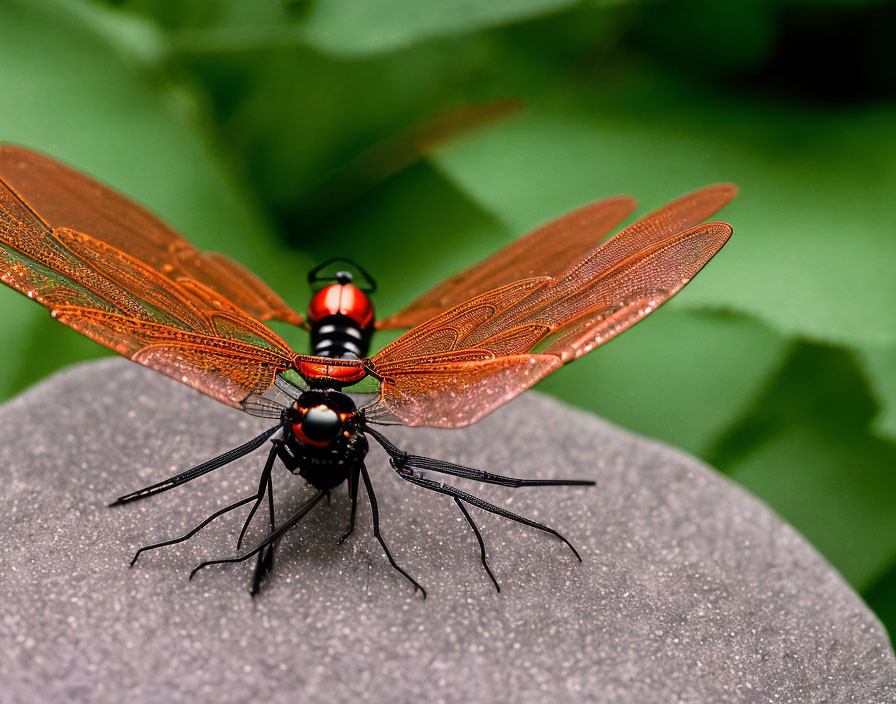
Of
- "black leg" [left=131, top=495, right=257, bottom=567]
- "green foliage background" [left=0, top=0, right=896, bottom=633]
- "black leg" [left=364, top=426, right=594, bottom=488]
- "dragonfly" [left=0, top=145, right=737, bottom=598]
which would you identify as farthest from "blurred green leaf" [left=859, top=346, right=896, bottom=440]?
"black leg" [left=131, top=495, right=257, bottom=567]

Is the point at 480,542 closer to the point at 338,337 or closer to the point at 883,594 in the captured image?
the point at 338,337

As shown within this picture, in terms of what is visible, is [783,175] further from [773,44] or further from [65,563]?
[65,563]

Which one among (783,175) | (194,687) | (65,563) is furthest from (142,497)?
(783,175)

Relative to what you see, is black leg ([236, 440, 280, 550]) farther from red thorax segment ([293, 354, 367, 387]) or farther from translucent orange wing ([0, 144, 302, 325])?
translucent orange wing ([0, 144, 302, 325])

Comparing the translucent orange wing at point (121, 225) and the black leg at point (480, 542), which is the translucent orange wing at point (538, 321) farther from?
the translucent orange wing at point (121, 225)

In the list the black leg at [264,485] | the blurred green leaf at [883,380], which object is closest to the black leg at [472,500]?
the black leg at [264,485]

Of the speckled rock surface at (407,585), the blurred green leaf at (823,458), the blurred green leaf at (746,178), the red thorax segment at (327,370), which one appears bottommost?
the speckled rock surface at (407,585)

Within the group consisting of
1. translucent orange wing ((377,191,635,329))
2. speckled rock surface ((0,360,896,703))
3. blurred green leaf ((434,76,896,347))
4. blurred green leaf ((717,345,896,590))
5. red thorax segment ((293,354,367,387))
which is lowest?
speckled rock surface ((0,360,896,703))
